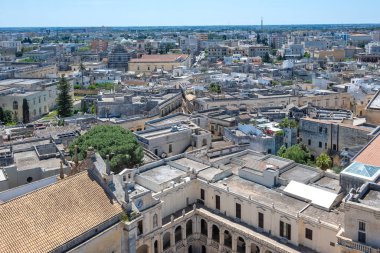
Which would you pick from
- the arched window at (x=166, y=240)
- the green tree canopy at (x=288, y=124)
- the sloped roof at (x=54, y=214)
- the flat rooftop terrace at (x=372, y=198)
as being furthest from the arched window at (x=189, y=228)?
the green tree canopy at (x=288, y=124)

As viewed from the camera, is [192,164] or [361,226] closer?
[361,226]

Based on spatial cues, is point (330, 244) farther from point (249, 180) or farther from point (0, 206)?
point (0, 206)

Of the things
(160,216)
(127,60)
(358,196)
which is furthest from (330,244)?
(127,60)

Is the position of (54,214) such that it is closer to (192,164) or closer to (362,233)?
(362,233)

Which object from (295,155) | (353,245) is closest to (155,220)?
(353,245)

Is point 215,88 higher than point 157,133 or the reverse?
higher

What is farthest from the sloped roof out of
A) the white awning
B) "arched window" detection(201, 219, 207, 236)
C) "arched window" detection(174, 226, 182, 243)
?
the white awning

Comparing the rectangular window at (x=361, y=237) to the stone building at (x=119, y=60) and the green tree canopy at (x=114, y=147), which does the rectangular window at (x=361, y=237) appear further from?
the stone building at (x=119, y=60)
